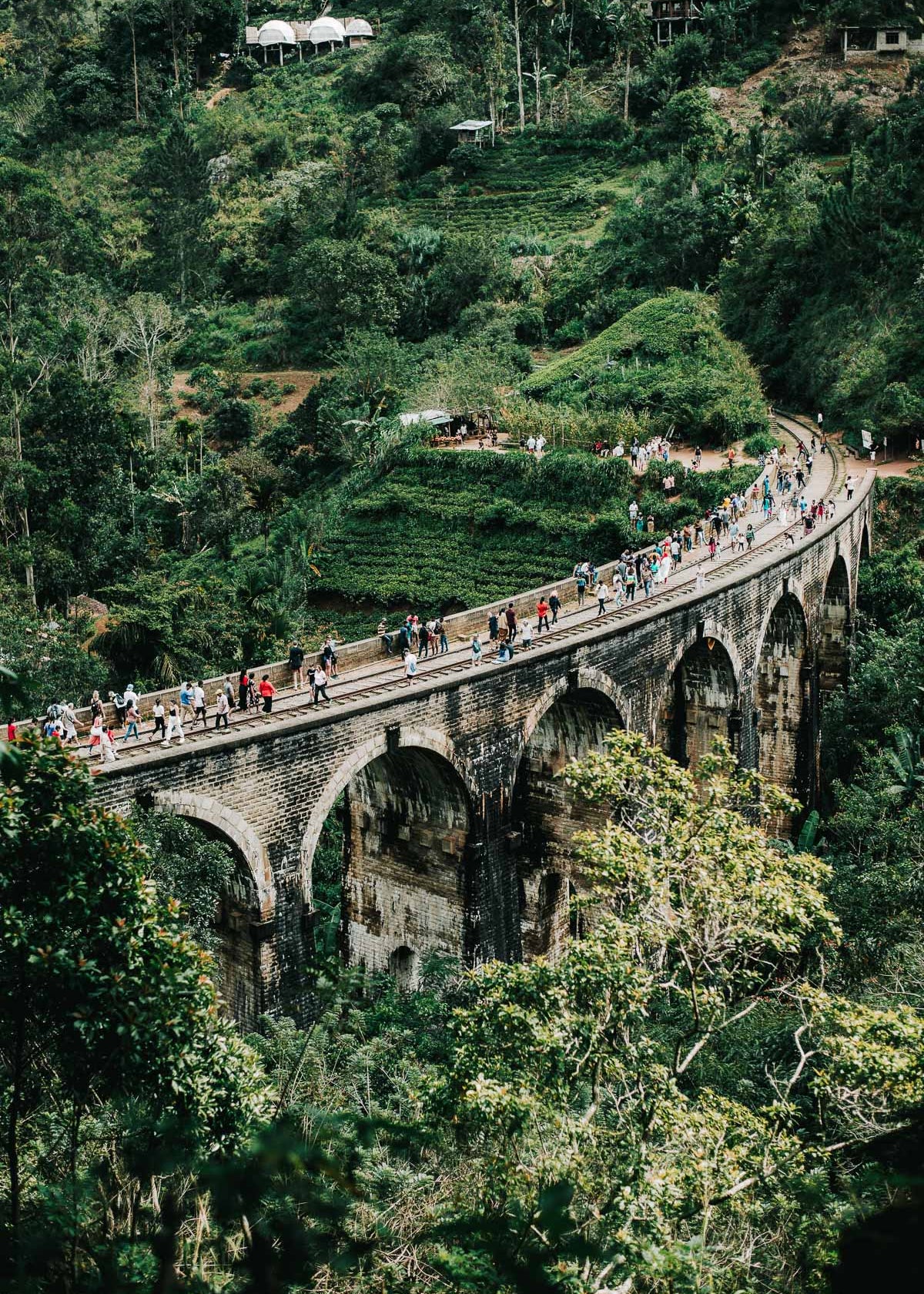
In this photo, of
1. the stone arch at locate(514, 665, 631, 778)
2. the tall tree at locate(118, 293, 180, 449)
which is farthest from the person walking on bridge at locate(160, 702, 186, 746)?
the tall tree at locate(118, 293, 180, 449)

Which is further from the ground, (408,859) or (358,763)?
(358,763)

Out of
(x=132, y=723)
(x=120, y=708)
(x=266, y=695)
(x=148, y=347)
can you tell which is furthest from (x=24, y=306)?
(x=132, y=723)

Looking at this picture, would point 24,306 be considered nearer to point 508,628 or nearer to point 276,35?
point 508,628

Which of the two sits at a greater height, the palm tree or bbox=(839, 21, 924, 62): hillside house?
bbox=(839, 21, 924, 62): hillside house

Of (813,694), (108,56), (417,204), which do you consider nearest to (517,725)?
(813,694)

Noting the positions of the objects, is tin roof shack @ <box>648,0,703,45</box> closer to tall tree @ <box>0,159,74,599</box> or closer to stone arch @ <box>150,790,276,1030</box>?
tall tree @ <box>0,159,74,599</box>

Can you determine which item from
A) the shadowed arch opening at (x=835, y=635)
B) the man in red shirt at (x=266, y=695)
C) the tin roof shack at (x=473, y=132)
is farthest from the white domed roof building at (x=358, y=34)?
the man in red shirt at (x=266, y=695)
